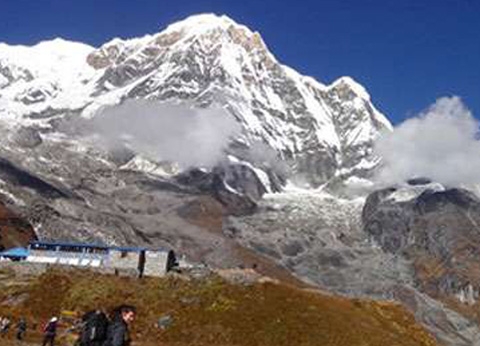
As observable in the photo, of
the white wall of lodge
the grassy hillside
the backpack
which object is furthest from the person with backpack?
the white wall of lodge

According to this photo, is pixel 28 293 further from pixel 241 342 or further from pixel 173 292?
pixel 241 342

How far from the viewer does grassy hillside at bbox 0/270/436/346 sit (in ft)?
279

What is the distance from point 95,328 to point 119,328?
1.90ft

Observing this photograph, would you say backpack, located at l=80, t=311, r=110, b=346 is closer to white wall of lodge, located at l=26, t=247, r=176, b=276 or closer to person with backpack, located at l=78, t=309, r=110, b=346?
person with backpack, located at l=78, t=309, r=110, b=346

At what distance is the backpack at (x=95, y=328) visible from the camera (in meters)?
20.1

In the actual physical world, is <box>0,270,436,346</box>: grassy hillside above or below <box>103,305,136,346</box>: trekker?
above

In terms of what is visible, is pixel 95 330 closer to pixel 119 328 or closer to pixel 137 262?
pixel 119 328

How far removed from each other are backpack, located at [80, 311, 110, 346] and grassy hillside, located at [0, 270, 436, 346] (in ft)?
193

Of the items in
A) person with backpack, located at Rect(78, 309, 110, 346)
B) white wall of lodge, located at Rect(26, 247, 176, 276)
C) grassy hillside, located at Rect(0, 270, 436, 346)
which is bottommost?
person with backpack, located at Rect(78, 309, 110, 346)

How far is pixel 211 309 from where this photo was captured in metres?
91.6

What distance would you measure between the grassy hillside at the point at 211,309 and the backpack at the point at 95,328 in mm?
58884

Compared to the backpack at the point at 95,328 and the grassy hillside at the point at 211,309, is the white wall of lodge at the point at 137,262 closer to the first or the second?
the grassy hillside at the point at 211,309

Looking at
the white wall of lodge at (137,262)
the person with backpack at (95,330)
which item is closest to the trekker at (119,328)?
the person with backpack at (95,330)

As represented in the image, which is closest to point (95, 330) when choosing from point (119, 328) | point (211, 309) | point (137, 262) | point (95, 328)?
point (95, 328)
